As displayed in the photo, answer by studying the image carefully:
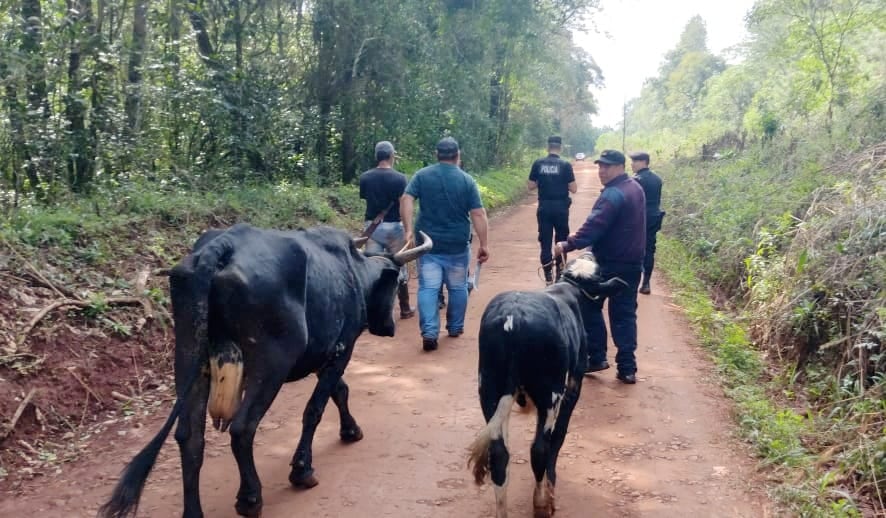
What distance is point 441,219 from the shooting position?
7.54 metres

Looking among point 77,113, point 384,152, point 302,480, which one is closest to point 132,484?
point 302,480

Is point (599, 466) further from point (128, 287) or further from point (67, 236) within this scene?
point (67, 236)

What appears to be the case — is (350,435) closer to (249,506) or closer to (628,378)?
(249,506)

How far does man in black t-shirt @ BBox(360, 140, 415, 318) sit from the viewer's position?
27.4ft

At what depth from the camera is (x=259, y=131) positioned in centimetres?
1241

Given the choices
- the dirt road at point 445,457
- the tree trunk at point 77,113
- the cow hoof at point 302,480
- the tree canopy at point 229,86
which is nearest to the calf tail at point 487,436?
the dirt road at point 445,457

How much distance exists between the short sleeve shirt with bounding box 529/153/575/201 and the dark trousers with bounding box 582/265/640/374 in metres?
3.14

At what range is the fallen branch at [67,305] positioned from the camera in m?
5.75

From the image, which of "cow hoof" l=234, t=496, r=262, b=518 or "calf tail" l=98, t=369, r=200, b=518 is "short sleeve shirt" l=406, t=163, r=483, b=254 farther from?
"calf tail" l=98, t=369, r=200, b=518

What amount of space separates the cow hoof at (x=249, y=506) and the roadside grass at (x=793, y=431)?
3252mm

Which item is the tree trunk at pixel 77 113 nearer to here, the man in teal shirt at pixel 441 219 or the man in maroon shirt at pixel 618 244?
the man in teal shirt at pixel 441 219

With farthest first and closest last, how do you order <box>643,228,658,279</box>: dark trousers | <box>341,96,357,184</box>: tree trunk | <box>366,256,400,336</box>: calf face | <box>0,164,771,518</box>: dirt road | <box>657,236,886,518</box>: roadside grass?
<box>341,96,357,184</box>: tree trunk
<box>643,228,658,279</box>: dark trousers
<box>366,256,400,336</box>: calf face
<box>657,236,886,518</box>: roadside grass
<box>0,164,771,518</box>: dirt road

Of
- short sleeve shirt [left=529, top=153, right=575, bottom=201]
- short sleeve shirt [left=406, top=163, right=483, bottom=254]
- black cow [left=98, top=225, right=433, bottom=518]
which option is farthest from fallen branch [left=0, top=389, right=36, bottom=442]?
short sleeve shirt [left=529, top=153, right=575, bottom=201]

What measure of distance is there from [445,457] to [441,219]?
299 centimetres
